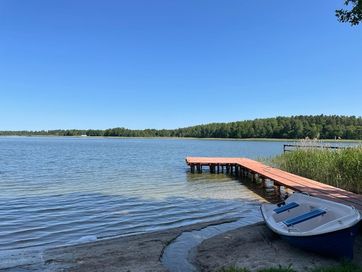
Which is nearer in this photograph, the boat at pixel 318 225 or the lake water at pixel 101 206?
the boat at pixel 318 225

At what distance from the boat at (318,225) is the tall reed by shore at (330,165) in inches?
254

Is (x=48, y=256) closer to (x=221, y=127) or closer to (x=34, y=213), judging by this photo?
(x=34, y=213)

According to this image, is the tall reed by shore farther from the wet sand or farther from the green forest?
the green forest

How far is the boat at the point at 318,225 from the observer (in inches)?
230

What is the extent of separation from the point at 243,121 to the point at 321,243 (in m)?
115

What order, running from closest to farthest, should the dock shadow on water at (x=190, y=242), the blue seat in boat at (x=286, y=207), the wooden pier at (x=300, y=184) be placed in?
the dock shadow on water at (x=190, y=242)
the blue seat in boat at (x=286, y=207)
the wooden pier at (x=300, y=184)

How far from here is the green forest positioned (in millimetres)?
68325

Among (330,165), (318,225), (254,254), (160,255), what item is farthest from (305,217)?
(330,165)

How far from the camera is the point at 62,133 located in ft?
639

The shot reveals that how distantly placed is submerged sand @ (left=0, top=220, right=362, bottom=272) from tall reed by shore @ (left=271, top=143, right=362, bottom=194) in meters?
7.20

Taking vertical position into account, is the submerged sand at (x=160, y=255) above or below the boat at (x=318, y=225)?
below

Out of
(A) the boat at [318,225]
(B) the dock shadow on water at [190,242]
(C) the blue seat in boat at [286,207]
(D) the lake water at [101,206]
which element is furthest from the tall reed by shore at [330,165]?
(A) the boat at [318,225]

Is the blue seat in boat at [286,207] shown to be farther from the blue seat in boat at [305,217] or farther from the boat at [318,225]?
the blue seat in boat at [305,217]

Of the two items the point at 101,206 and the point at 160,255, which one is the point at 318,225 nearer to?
the point at 160,255
